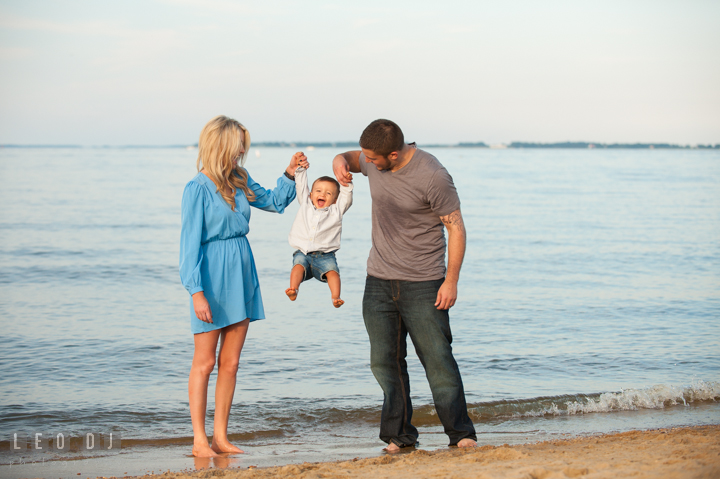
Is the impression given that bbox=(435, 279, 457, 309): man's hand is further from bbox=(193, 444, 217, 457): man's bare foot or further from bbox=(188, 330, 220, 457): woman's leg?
bbox=(193, 444, 217, 457): man's bare foot

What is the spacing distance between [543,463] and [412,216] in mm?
1572

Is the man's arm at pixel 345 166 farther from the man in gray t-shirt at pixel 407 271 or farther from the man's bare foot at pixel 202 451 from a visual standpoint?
the man's bare foot at pixel 202 451

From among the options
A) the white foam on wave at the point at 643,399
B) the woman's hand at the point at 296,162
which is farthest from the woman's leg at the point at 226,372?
the white foam on wave at the point at 643,399

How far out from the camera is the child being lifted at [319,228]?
4.39 meters

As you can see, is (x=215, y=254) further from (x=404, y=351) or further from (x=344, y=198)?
(x=404, y=351)

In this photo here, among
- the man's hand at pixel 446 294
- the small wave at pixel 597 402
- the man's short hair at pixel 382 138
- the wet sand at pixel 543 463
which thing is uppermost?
the man's short hair at pixel 382 138

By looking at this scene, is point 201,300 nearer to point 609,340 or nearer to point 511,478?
point 511,478

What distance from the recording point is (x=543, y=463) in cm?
337

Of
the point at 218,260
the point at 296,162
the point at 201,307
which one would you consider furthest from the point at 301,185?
the point at 201,307

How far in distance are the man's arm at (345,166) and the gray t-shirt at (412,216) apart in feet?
0.56

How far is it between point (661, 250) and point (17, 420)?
15.7m

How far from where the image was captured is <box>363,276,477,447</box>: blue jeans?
394cm

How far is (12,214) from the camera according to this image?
22.3 meters

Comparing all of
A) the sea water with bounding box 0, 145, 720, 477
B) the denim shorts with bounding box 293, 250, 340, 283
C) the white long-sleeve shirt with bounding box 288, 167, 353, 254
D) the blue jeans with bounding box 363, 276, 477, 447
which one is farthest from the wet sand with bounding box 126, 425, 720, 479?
the white long-sleeve shirt with bounding box 288, 167, 353, 254
